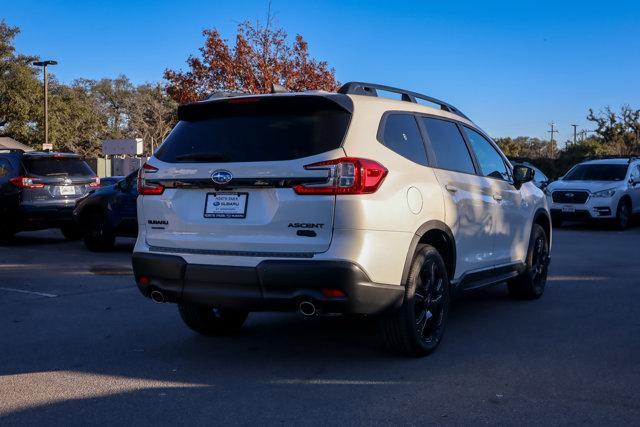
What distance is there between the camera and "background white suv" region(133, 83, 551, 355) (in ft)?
15.8

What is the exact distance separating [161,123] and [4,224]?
57154mm

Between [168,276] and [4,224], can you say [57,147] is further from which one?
[168,276]

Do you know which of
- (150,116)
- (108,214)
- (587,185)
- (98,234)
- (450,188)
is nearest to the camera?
(450,188)

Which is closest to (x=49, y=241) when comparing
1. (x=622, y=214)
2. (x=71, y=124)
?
(x=622, y=214)

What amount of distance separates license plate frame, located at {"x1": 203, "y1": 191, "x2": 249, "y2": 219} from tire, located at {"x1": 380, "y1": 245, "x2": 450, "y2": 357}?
124 centimetres

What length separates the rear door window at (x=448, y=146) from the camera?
607 centimetres

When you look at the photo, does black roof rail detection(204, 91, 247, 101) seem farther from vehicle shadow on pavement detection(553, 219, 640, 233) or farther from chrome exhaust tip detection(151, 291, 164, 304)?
vehicle shadow on pavement detection(553, 219, 640, 233)

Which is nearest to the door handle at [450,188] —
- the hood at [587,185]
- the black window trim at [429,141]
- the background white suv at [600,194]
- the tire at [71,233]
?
the black window trim at [429,141]

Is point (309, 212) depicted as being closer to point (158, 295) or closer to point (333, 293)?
point (333, 293)

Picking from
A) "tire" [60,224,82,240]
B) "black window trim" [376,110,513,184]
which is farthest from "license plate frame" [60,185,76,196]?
"black window trim" [376,110,513,184]

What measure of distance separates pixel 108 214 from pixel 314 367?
8749 millimetres

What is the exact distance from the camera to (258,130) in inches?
205

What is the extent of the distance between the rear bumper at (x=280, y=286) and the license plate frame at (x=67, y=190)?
9935mm

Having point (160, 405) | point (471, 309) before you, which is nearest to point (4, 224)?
point (471, 309)
